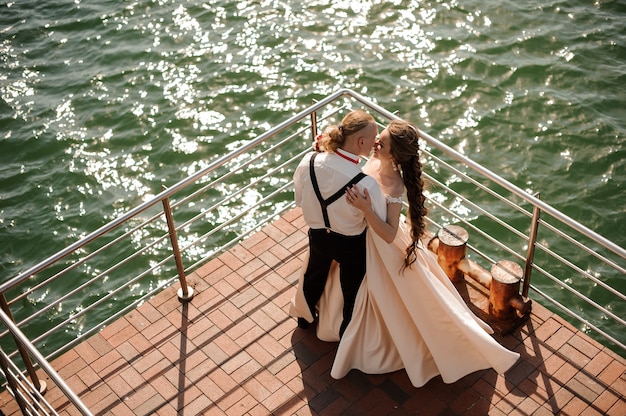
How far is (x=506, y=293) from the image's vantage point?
668 centimetres

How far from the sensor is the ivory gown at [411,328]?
6.02 meters

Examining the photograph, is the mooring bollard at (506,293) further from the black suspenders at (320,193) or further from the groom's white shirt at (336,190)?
the black suspenders at (320,193)

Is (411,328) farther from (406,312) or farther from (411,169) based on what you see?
(411,169)

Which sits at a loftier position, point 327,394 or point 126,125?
point 327,394

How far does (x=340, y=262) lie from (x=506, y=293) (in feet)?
5.27

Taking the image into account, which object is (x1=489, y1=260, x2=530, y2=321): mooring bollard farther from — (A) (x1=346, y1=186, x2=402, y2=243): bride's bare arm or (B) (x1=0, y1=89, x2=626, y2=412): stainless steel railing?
(B) (x1=0, y1=89, x2=626, y2=412): stainless steel railing

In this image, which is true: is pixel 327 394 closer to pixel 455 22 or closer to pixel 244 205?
pixel 244 205

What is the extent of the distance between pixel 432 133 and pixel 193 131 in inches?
147

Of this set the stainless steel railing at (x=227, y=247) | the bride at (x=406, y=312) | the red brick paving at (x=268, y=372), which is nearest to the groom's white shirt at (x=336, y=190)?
the bride at (x=406, y=312)

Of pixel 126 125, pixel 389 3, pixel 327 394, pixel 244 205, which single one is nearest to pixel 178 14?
pixel 126 125

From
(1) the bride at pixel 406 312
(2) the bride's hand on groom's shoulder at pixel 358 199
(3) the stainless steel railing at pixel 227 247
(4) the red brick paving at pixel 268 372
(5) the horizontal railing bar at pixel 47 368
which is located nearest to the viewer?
(5) the horizontal railing bar at pixel 47 368

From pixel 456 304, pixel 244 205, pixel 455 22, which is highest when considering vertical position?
pixel 456 304

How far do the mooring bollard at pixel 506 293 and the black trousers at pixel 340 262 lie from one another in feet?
4.40

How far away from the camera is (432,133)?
11.5 metres
